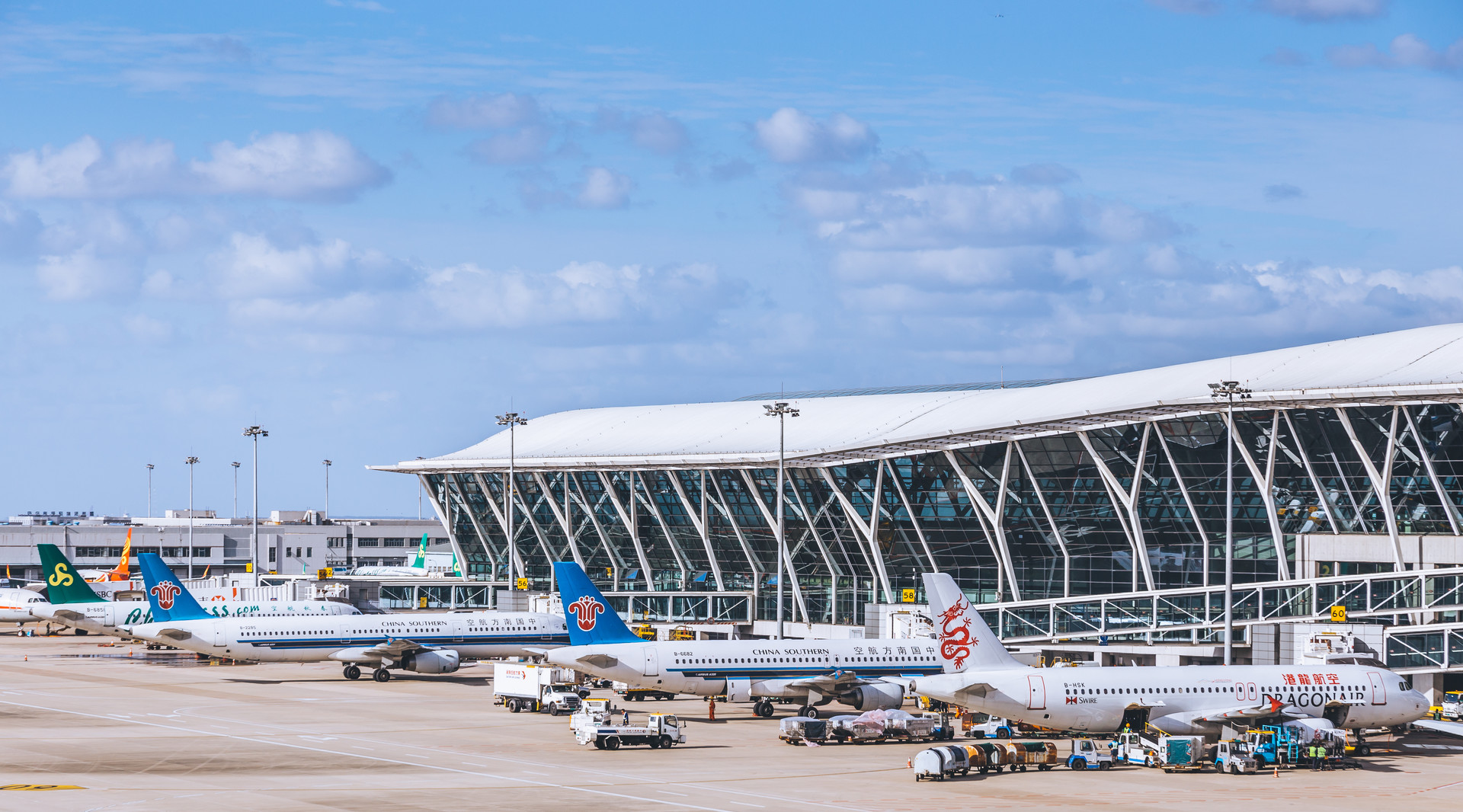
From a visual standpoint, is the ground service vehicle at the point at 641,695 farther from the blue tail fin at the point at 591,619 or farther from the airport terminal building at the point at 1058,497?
the airport terminal building at the point at 1058,497

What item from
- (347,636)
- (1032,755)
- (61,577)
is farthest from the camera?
(61,577)

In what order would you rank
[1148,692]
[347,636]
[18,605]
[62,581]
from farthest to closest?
[18,605]
[62,581]
[347,636]
[1148,692]

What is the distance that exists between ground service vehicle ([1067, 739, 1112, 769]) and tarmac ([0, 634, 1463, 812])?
41 centimetres

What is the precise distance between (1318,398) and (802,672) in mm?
28427

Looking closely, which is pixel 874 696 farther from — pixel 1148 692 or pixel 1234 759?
pixel 1234 759

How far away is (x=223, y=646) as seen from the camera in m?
87.7

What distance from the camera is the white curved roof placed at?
8200 cm

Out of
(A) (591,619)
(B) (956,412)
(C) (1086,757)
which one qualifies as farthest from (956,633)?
(B) (956,412)

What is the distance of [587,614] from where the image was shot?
2726 inches

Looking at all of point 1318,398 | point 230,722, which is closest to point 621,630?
point 230,722

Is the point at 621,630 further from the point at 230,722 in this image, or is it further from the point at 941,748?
the point at 941,748

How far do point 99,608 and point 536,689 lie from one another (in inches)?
1834

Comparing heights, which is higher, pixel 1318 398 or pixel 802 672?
pixel 1318 398

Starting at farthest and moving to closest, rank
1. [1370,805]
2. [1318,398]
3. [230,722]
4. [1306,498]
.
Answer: [1306,498] → [1318,398] → [230,722] → [1370,805]
